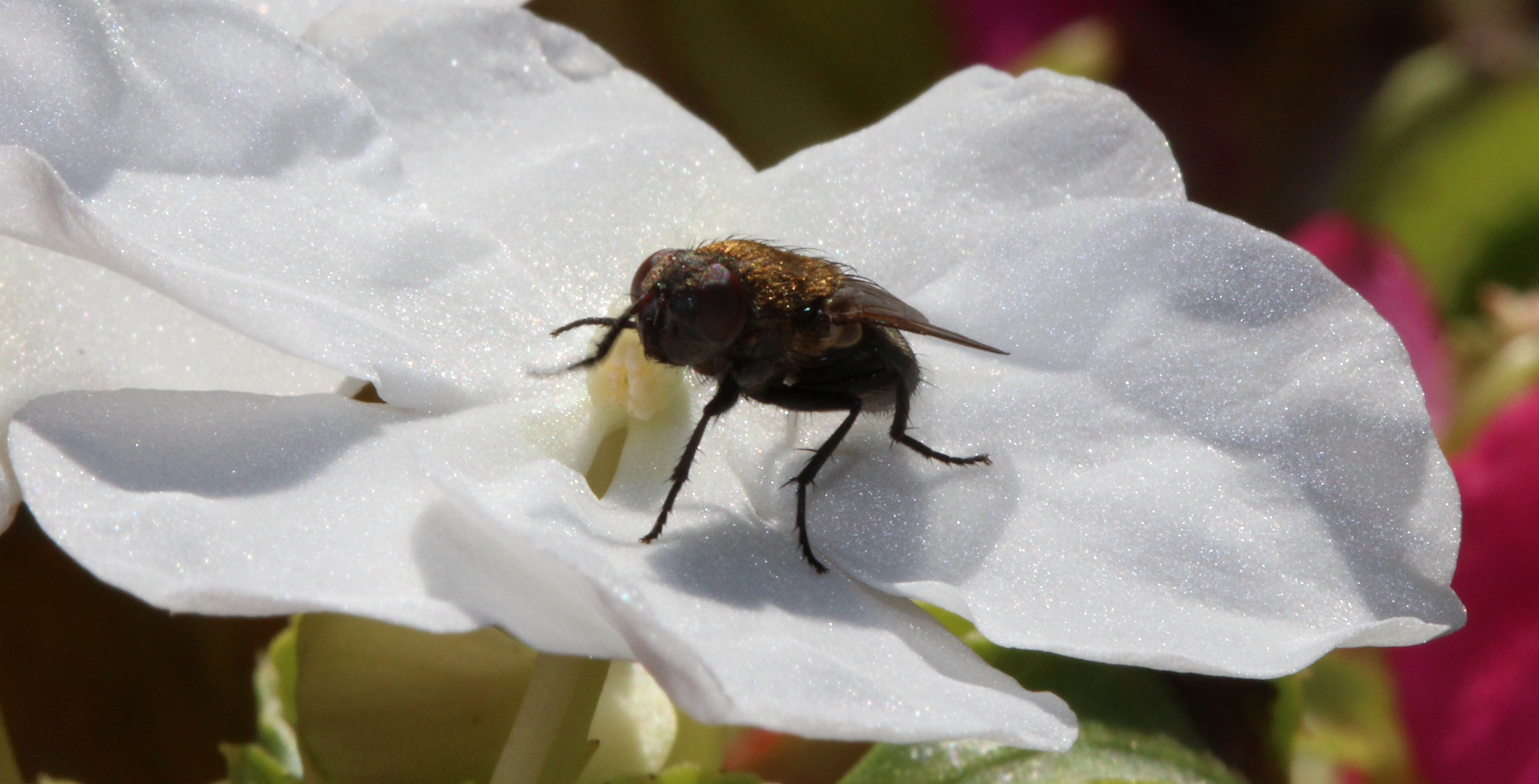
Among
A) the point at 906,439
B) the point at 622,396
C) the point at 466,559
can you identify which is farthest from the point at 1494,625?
the point at 466,559

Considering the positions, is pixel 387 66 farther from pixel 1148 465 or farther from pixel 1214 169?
pixel 1214 169

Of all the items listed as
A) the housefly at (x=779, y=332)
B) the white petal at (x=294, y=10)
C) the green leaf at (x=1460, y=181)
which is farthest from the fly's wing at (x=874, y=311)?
the green leaf at (x=1460, y=181)

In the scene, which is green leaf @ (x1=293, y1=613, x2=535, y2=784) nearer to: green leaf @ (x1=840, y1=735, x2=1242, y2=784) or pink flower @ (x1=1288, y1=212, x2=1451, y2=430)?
green leaf @ (x1=840, y1=735, x2=1242, y2=784)

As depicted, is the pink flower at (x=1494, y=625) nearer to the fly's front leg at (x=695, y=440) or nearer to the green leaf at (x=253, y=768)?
the fly's front leg at (x=695, y=440)

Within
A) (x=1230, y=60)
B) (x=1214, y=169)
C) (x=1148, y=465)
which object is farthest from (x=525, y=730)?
(x=1230, y=60)

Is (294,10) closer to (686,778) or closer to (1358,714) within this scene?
(686,778)

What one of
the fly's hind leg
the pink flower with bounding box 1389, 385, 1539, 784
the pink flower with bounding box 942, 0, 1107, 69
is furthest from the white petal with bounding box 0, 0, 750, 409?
the pink flower with bounding box 942, 0, 1107, 69
